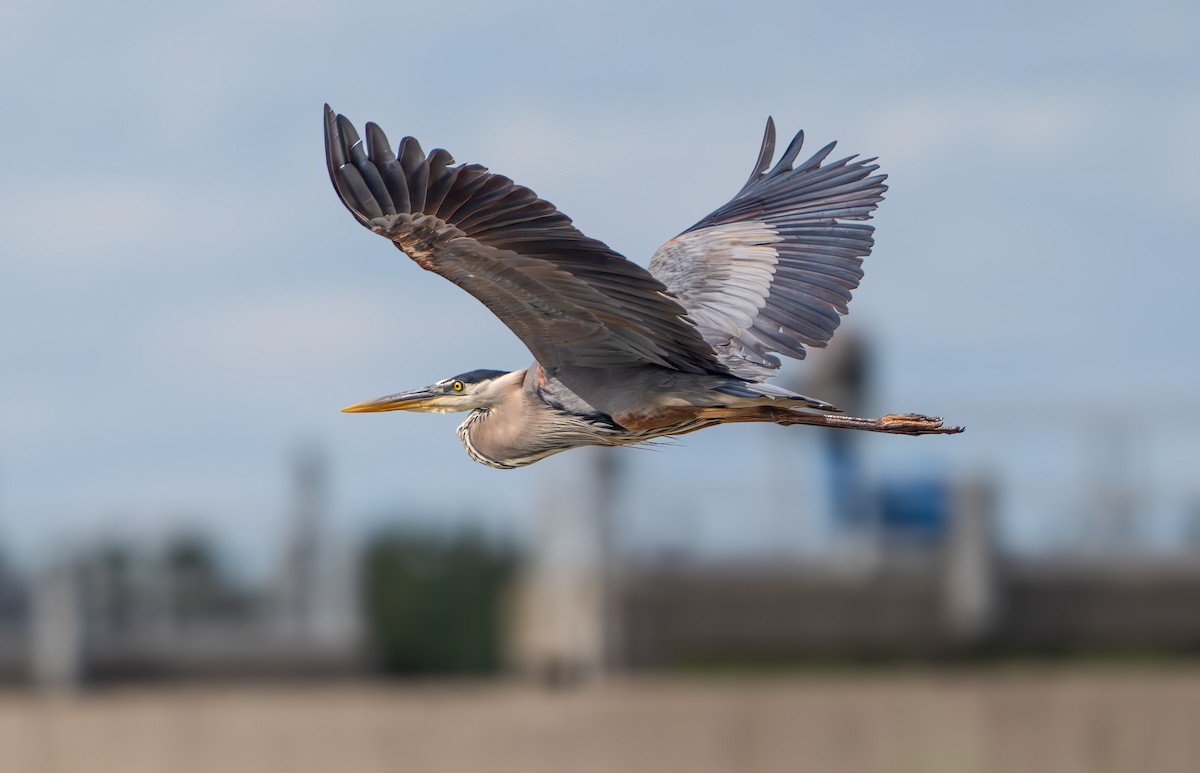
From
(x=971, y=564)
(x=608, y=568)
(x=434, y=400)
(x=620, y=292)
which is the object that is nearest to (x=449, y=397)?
(x=434, y=400)

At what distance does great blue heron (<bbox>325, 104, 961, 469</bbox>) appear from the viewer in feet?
15.7

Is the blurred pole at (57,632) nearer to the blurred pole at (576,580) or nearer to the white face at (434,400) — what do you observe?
the blurred pole at (576,580)

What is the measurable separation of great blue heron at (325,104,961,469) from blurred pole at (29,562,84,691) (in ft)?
33.8

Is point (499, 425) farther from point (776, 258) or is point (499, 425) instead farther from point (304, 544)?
point (304, 544)

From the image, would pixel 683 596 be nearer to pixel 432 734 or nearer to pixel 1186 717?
pixel 432 734

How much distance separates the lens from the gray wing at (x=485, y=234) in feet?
15.5

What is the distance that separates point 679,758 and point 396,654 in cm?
356

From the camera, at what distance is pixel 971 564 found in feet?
43.6

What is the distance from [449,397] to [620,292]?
1237 millimetres

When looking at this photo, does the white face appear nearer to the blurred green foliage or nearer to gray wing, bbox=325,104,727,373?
gray wing, bbox=325,104,727,373

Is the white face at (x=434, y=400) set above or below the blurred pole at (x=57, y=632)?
above

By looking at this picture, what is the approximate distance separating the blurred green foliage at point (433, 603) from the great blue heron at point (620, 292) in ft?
25.3

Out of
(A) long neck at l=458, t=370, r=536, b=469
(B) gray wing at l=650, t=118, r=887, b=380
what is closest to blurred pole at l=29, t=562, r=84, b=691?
(B) gray wing at l=650, t=118, r=887, b=380

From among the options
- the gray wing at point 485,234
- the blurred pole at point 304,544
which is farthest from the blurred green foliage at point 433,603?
the gray wing at point 485,234
